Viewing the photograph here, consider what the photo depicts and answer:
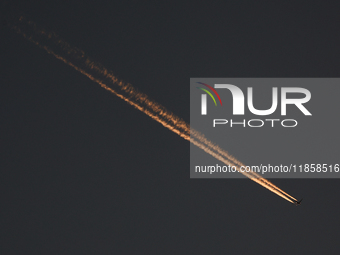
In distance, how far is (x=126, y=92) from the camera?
5672 mm

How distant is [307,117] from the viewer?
5.88 m

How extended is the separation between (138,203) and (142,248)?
1.99ft

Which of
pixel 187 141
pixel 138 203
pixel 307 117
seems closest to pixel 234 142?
pixel 187 141

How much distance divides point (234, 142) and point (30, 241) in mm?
3061

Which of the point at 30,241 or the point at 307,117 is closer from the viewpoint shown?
the point at 30,241

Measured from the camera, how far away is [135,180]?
564 cm

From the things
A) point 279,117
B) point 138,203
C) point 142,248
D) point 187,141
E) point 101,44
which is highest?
point 101,44

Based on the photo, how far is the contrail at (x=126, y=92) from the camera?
560cm

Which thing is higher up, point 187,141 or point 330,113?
point 330,113

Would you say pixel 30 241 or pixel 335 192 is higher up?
pixel 335 192

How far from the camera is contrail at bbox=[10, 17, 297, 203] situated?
560 cm

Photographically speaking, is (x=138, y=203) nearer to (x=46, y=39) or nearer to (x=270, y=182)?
(x=270, y=182)

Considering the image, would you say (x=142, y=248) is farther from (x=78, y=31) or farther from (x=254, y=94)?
(x=78, y=31)

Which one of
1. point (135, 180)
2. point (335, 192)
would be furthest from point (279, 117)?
point (135, 180)
